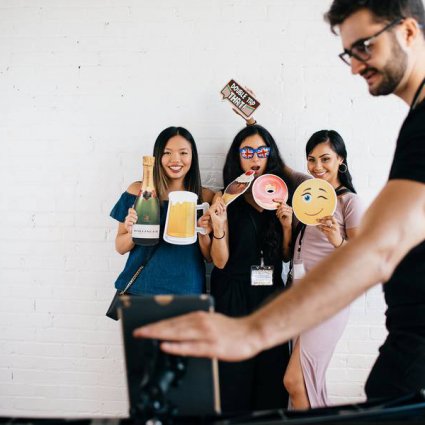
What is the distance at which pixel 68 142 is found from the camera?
8.79 ft

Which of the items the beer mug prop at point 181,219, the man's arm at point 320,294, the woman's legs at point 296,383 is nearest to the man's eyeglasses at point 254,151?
the beer mug prop at point 181,219

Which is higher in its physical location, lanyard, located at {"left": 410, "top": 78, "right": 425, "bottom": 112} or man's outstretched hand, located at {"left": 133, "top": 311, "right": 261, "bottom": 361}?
lanyard, located at {"left": 410, "top": 78, "right": 425, "bottom": 112}

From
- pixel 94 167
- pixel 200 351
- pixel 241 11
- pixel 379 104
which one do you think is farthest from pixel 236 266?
pixel 200 351

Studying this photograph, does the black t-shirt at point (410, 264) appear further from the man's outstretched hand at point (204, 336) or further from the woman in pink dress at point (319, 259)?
the woman in pink dress at point (319, 259)

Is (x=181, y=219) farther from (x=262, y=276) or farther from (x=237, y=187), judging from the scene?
(x=262, y=276)

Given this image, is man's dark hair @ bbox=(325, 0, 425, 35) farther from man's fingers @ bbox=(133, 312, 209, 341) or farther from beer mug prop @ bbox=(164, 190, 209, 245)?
beer mug prop @ bbox=(164, 190, 209, 245)

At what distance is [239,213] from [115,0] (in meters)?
1.42

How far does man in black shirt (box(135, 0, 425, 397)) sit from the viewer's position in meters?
0.80

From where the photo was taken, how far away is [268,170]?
243 cm

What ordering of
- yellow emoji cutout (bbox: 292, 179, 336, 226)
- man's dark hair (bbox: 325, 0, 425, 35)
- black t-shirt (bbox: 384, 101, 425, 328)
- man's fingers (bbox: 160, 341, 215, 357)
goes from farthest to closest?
1. yellow emoji cutout (bbox: 292, 179, 336, 226)
2. man's dark hair (bbox: 325, 0, 425, 35)
3. black t-shirt (bbox: 384, 101, 425, 328)
4. man's fingers (bbox: 160, 341, 215, 357)

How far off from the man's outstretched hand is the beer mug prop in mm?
1437

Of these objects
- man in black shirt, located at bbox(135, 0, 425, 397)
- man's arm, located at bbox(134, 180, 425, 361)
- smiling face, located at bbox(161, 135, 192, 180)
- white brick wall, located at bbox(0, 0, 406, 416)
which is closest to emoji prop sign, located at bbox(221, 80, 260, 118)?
white brick wall, located at bbox(0, 0, 406, 416)

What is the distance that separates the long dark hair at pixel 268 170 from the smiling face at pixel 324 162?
16 centimetres

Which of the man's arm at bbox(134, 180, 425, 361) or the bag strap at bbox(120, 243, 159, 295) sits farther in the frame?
the bag strap at bbox(120, 243, 159, 295)
